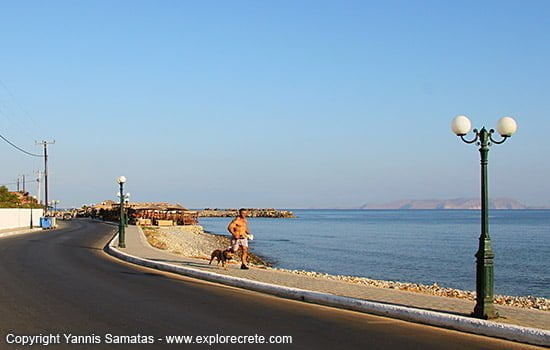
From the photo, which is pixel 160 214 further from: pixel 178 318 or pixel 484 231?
pixel 484 231

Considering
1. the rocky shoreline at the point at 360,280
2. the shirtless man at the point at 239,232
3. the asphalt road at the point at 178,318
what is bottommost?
the rocky shoreline at the point at 360,280

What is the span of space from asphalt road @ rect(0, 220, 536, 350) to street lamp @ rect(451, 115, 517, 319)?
2.73ft

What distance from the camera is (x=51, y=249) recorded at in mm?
29125

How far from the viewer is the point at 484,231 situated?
1109 centimetres

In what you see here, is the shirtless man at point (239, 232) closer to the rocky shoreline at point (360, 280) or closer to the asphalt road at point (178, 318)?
the asphalt road at point (178, 318)

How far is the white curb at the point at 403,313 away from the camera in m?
9.56

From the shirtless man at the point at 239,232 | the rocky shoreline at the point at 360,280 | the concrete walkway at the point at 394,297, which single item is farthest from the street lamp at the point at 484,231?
the shirtless man at the point at 239,232

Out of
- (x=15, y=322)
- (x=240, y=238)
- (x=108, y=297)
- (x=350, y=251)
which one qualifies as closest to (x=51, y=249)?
(x=240, y=238)

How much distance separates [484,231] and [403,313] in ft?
6.50

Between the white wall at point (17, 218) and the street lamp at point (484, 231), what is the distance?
4659 cm

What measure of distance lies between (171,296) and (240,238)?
494 cm

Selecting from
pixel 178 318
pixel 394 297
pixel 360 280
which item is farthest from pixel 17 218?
pixel 178 318

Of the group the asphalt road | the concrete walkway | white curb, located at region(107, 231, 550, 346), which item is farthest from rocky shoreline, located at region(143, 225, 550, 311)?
the asphalt road

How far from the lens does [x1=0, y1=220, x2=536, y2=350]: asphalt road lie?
372 inches
